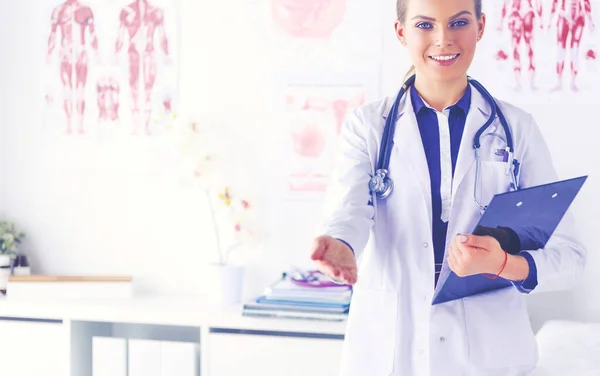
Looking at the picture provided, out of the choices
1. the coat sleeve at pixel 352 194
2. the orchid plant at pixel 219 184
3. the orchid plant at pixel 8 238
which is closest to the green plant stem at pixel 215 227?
the orchid plant at pixel 219 184

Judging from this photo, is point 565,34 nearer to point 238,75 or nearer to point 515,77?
point 515,77

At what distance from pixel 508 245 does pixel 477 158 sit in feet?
0.56

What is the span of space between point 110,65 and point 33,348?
1.01 meters

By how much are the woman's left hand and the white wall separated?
3.81 feet

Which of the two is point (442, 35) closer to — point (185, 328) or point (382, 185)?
point (382, 185)

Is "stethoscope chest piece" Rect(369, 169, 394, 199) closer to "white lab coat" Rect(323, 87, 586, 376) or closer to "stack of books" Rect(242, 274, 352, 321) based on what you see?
"white lab coat" Rect(323, 87, 586, 376)

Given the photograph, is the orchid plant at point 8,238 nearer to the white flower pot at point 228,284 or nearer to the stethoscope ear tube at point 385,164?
the white flower pot at point 228,284

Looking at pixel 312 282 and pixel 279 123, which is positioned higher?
pixel 279 123

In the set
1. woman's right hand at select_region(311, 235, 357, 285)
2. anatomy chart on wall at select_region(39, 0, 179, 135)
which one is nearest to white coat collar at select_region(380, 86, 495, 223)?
woman's right hand at select_region(311, 235, 357, 285)

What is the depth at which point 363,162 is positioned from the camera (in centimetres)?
138

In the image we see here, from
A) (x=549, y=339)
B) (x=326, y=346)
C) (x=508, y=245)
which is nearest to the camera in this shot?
(x=508, y=245)

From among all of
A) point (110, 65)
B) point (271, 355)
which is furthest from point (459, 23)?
point (110, 65)

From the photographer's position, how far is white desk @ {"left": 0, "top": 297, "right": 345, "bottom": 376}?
2088 millimetres

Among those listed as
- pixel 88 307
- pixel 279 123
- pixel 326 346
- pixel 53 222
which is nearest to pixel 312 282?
pixel 326 346
